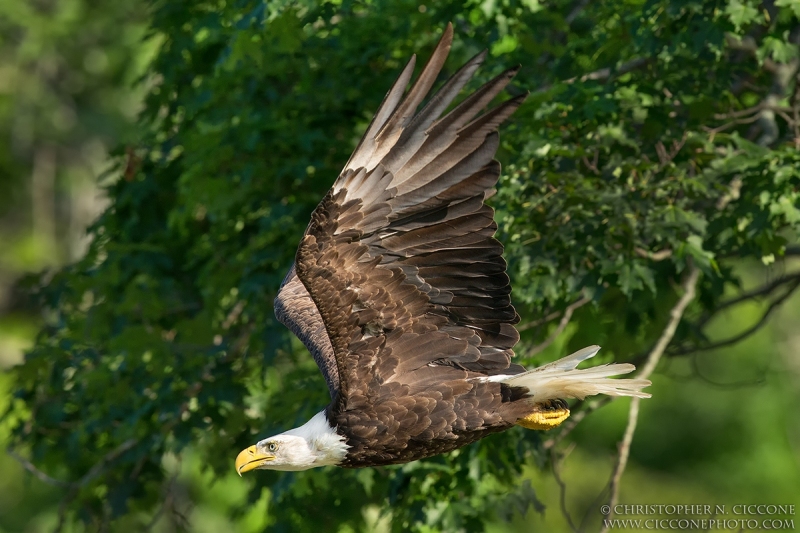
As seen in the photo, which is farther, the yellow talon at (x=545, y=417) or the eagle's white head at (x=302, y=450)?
the yellow talon at (x=545, y=417)

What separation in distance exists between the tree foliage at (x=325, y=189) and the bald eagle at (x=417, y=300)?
2.41 feet

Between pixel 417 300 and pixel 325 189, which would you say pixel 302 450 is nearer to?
pixel 417 300

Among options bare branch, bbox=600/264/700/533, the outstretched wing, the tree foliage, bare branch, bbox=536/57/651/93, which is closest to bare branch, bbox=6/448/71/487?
the tree foliage

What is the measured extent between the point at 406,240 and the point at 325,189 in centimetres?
241

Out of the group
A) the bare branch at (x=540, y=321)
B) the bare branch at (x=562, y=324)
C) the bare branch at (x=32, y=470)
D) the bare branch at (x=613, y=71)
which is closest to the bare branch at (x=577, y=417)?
the bare branch at (x=562, y=324)

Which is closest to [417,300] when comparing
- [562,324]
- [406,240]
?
[406,240]

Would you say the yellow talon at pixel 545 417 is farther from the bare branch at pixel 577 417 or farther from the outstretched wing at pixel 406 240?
the bare branch at pixel 577 417

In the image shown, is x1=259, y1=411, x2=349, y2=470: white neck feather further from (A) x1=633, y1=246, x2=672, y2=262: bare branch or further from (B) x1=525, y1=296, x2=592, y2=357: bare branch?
(A) x1=633, y1=246, x2=672, y2=262: bare branch

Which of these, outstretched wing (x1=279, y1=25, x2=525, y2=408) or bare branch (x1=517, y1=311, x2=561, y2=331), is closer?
outstretched wing (x1=279, y1=25, x2=525, y2=408)

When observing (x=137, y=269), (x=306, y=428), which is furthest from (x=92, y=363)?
(x=306, y=428)

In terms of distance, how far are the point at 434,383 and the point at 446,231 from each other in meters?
0.68

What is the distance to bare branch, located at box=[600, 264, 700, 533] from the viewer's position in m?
6.27

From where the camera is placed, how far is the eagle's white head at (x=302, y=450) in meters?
5.09

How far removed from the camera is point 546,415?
543 cm
